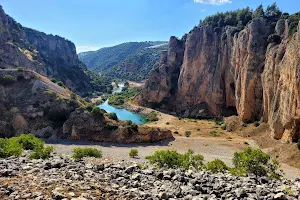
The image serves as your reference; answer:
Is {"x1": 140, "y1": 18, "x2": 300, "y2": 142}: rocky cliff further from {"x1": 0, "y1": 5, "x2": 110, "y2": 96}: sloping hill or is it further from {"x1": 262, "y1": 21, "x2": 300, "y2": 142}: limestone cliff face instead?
{"x1": 0, "y1": 5, "x2": 110, "y2": 96}: sloping hill

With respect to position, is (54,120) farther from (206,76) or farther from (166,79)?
(166,79)

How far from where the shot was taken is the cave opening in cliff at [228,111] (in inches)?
3171

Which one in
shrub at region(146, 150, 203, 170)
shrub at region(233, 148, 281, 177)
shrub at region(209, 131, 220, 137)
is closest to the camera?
shrub at region(233, 148, 281, 177)

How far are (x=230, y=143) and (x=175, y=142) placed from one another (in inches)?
419

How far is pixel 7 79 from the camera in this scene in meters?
58.2

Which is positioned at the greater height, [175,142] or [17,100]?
[17,100]

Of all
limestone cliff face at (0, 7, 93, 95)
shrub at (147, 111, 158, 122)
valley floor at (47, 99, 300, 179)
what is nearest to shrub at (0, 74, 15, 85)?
valley floor at (47, 99, 300, 179)

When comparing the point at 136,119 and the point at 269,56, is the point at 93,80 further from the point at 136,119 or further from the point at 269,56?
the point at 269,56

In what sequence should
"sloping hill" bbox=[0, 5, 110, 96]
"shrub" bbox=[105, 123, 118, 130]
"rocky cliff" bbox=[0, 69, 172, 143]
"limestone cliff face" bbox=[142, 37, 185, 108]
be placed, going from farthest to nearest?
"sloping hill" bbox=[0, 5, 110, 96] < "limestone cliff face" bbox=[142, 37, 185, 108] < "shrub" bbox=[105, 123, 118, 130] < "rocky cliff" bbox=[0, 69, 172, 143]

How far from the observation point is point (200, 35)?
317ft

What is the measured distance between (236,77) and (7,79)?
57180mm

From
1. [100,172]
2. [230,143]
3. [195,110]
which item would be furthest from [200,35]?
[100,172]

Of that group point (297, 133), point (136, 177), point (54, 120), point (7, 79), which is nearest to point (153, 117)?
point (54, 120)

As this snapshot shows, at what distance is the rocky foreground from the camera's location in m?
12.2
